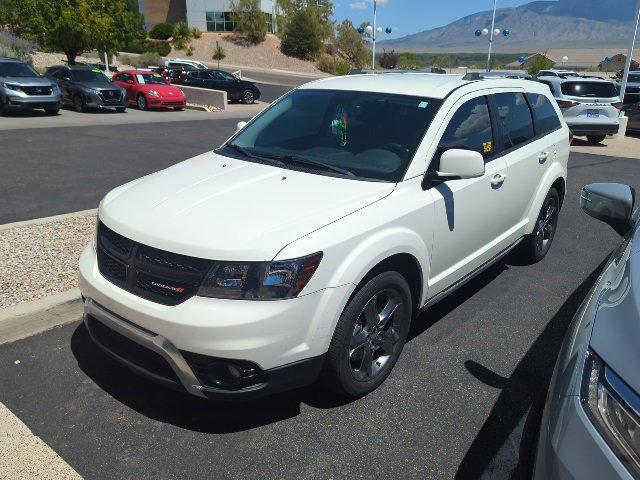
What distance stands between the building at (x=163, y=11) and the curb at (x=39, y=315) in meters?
82.2

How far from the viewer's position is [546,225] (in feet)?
18.6

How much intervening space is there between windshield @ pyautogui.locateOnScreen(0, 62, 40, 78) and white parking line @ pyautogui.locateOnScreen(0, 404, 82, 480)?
687 inches

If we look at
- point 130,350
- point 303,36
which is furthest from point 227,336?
point 303,36

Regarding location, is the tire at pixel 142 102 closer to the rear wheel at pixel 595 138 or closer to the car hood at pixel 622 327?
the rear wheel at pixel 595 138

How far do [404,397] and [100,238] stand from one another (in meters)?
2.06

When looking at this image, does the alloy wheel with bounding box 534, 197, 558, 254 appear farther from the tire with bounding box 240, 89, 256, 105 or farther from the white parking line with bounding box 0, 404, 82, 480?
the tire with bounding box 240, 89, 256, 105

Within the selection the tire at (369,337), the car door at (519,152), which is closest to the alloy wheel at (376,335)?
the tire at (369,337)

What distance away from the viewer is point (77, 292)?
4.26m

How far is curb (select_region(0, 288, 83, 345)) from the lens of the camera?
152 inches

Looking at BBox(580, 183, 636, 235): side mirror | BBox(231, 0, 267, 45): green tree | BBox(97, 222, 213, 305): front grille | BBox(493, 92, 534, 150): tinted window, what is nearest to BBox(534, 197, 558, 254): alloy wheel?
BBox(493, 92, 534, 150): tinted window

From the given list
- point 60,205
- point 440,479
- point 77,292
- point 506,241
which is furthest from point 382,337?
point 60,205

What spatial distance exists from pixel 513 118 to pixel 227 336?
3368 mm

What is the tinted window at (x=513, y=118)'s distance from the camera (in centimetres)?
450

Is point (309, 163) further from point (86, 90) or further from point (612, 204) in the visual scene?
point (86, 90)
